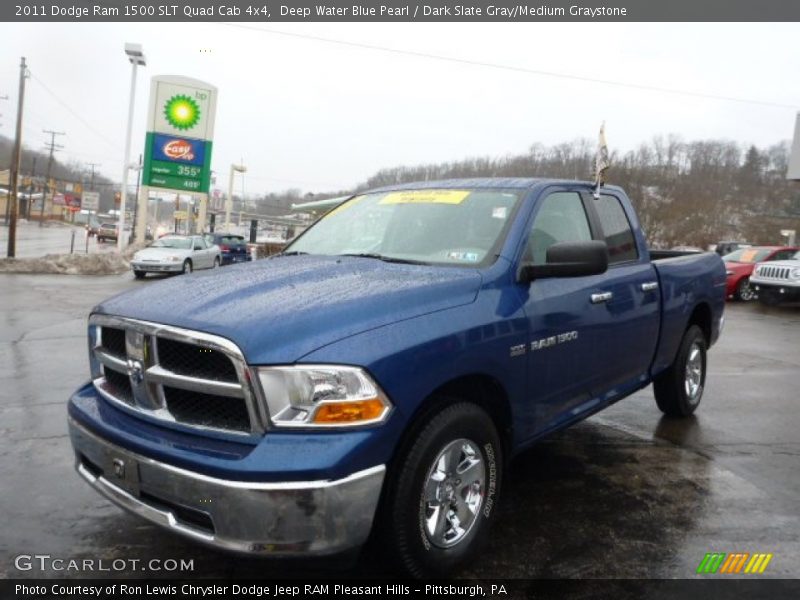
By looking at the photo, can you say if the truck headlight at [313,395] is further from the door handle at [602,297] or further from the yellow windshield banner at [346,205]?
the yellow windshield banner at [346,205]

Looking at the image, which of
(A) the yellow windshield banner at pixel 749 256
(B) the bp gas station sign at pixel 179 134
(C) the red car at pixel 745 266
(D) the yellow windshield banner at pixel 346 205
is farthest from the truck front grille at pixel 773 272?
(B) the bp gas station sign at pixel 179 134

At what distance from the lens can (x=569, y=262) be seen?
3.09m

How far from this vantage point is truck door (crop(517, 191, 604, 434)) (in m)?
3.20

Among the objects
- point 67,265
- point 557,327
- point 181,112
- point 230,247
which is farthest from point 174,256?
point 557,327

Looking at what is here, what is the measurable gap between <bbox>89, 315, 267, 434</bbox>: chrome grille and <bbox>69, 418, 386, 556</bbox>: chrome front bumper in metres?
0.22

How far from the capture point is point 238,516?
7.22 feet

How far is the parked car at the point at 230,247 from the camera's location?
27423 millimetres

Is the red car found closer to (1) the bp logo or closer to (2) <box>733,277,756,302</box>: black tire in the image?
(2) <box>733,277,756,302</box>: black tire

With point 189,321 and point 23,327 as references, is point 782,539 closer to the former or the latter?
point 189,321

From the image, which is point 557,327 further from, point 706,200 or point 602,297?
point 706,200

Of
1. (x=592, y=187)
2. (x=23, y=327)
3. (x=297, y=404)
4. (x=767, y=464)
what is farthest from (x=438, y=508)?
(x=23, y=327)

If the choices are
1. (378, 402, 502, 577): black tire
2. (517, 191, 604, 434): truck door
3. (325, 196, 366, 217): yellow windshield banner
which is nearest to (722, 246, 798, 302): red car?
(517, 191, 604, 434): truck door

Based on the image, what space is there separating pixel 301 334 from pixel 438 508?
1.00 metres

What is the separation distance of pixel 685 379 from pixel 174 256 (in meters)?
17.6
